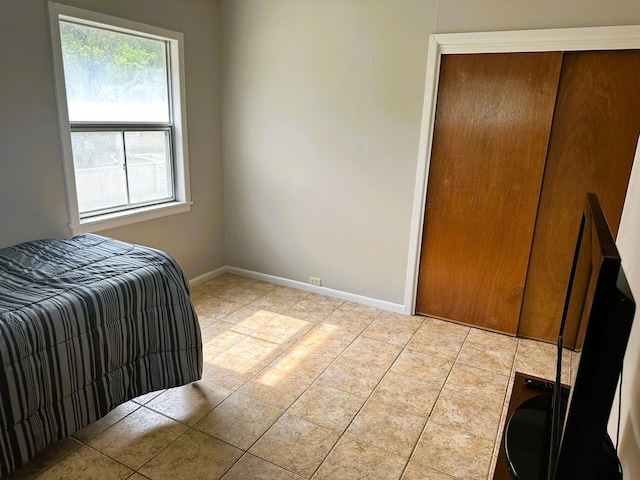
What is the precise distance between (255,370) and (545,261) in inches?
82.5

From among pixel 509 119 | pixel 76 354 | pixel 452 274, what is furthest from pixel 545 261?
pixel 76 354

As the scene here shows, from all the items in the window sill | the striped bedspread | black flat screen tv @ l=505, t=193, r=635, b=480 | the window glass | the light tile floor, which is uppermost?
the window glass

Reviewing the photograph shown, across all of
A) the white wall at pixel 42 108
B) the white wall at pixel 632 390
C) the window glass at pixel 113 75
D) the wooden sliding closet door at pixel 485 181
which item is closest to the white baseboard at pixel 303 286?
the wooden sliding closet door at pixel 485 181

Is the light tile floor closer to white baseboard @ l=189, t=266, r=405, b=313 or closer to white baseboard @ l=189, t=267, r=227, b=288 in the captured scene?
white baseboard @ l=189, t=266, r=405, b=313

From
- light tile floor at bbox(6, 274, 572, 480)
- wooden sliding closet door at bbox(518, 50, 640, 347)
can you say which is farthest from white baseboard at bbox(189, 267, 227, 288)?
wooden sliding closet door at bbox(518, 50, 640, 347)

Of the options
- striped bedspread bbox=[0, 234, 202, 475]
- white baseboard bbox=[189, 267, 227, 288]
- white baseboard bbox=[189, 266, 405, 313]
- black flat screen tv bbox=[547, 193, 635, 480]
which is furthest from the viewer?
white baseboard bbox=[189, 267, 227, 288]

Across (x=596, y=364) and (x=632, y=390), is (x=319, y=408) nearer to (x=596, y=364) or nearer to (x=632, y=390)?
(x=632, y=390)

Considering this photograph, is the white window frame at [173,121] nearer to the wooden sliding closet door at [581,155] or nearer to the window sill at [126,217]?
the window sill at [126,217]

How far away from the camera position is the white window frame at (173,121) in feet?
8.69

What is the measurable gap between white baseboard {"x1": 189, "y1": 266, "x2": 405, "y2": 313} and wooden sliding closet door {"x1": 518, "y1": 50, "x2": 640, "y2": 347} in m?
1.09

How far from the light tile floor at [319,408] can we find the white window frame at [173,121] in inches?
37.1

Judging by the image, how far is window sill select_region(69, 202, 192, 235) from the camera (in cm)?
295

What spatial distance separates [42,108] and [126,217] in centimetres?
90

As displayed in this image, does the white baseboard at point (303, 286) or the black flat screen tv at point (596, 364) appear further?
the white baseboard at point (303, 286)
